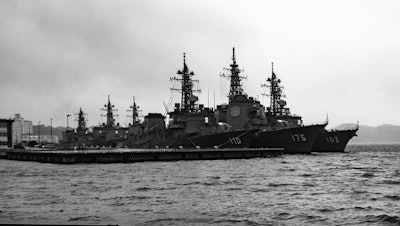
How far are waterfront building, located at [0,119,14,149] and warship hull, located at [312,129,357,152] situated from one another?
69903 mm

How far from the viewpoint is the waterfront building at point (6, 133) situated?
108 meters

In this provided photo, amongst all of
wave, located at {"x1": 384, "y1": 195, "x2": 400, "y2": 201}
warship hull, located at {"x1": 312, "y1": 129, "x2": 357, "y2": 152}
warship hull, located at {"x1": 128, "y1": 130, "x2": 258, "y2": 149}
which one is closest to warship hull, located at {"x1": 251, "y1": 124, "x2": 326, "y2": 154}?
warship hull, located at {"x1": 128, "y1": 130, "x2": 258, "y2": 149}

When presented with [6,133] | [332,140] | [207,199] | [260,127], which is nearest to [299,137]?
[260,127]

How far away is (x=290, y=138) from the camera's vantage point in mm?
82312

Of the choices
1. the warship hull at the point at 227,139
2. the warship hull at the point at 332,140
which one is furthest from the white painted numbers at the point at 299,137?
the warship hull at the point at 332,140

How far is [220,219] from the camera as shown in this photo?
805 inches

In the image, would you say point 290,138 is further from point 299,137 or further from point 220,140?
point 220,140

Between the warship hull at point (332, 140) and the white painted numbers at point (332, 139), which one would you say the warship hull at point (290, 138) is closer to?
the warship hull at point (332, 140)

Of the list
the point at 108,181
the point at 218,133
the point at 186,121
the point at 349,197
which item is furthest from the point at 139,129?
the point at 349,197

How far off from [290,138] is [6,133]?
222ft

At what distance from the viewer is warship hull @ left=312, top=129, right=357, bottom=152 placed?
99.6 meters

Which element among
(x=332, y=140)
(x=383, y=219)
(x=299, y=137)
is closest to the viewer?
(x=383, y=219)

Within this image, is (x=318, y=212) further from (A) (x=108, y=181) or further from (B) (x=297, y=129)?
(B) (x=297, y=129)

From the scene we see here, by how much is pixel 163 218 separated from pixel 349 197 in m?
12.1
